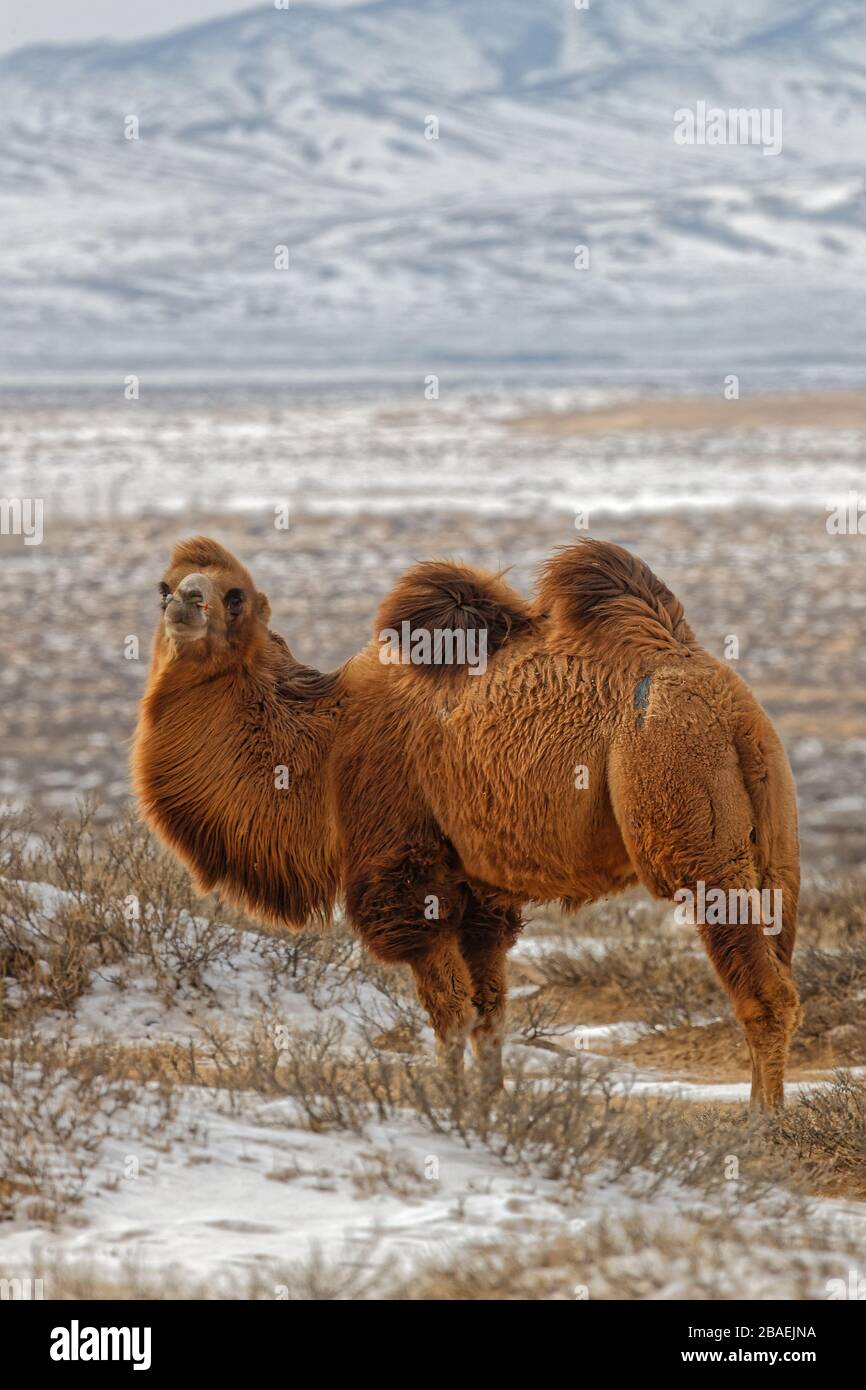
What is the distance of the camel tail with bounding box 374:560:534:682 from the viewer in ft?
22.7

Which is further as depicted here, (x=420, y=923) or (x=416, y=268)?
(x=416, y=268)

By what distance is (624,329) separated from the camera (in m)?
104

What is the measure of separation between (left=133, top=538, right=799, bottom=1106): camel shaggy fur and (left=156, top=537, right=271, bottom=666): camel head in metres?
0.01

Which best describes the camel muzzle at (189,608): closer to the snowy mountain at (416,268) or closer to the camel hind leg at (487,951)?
the camel hind leg at (487,951)

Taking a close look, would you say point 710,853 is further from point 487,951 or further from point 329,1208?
point 329,1208

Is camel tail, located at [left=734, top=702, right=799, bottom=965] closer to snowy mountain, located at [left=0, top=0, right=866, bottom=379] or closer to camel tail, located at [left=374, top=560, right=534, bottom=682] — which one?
camel tail, located at [left=374, top=560, right=534, bottom=682]

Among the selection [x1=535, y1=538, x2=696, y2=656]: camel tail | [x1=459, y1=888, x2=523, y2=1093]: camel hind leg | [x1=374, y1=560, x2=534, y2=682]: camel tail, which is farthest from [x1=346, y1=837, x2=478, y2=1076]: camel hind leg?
[x1=535, y1=538, x2=696, y2=656]: camel tail

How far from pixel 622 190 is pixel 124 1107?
6608 inches

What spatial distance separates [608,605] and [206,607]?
153 centimetres

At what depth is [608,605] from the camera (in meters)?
6.85

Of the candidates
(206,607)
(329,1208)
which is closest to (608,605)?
(206,607)

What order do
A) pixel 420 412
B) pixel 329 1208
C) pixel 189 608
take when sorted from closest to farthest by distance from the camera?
pixel 329 1208
pixel 189 608
pixel 420 412

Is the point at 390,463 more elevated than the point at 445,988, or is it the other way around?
the point at 390,463

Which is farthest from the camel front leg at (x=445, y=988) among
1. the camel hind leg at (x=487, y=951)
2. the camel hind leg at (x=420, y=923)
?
the camel hind leg at (x=487, y=951)
